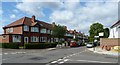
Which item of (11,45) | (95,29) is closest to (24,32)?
(11,45)

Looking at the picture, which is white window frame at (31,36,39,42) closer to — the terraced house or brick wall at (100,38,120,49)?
the terraced house

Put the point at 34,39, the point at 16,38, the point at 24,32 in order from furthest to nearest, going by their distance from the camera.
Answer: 1. the point at 34,39
2. the point at 24,32
3. the point at 16,38

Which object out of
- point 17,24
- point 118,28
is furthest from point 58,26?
point 118,28

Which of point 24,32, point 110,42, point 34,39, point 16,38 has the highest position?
point 24,32

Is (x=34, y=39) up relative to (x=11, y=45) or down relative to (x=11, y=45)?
up

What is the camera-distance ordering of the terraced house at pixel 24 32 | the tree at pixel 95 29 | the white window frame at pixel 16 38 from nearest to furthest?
the white window frame at pixel 16 38, the terraced house at pixel 24 32, the tree at pixel 95 29

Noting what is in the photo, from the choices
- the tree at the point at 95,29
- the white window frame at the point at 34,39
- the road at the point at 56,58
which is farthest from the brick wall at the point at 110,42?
the tree at the point at 95,29

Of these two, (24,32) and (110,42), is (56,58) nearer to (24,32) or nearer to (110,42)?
(110,42)

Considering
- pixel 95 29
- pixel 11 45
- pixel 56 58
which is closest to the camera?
pixel 56 58

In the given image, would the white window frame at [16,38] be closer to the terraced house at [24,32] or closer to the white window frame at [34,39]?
the terraced house at [24,32]

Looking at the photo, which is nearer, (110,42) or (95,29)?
(110,42)

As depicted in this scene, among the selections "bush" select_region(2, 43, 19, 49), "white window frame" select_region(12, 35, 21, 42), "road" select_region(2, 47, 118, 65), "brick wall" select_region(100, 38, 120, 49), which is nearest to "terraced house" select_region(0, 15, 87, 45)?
"white window frame" select_region(12, 35, 21, 42)

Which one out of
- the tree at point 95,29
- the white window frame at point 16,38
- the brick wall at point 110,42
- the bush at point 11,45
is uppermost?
the tree at point 95,29

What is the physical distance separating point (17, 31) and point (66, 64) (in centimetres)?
4045
